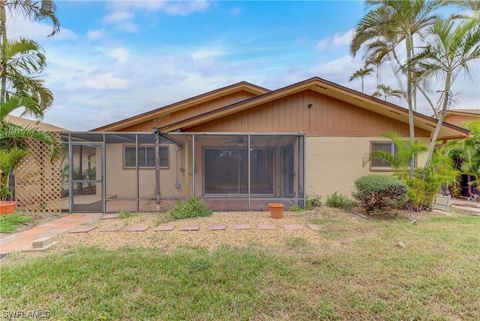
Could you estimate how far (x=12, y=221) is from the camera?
19.7ft

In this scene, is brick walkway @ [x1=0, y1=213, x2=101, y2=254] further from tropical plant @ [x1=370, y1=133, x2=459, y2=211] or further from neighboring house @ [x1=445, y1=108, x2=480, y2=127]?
neighboring house @ [x1=445, y1=108, x2=480, y2=127]

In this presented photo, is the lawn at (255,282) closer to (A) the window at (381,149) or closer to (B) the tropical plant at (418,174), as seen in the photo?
(B) the tropical plant at (418,174)

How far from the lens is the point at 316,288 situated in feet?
9.97

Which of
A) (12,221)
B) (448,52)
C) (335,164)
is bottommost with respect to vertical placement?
(12,221)

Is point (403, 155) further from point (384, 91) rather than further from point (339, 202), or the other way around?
point (384, 91)

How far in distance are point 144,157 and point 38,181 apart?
380 cm

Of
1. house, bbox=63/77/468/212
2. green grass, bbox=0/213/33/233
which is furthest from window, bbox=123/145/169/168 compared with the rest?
green grass, bbox=0/213/33/233

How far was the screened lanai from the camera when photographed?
817 cm

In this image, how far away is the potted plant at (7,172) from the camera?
646cm

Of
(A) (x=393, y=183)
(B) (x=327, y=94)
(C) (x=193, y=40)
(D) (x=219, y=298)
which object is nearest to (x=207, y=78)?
(C) (x=193, y=40)

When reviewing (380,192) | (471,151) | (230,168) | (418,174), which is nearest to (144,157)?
(230,168)

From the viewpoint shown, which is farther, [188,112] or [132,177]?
[188,112]

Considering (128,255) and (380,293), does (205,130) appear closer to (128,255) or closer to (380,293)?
(128,255)

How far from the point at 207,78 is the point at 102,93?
21.5 ft
